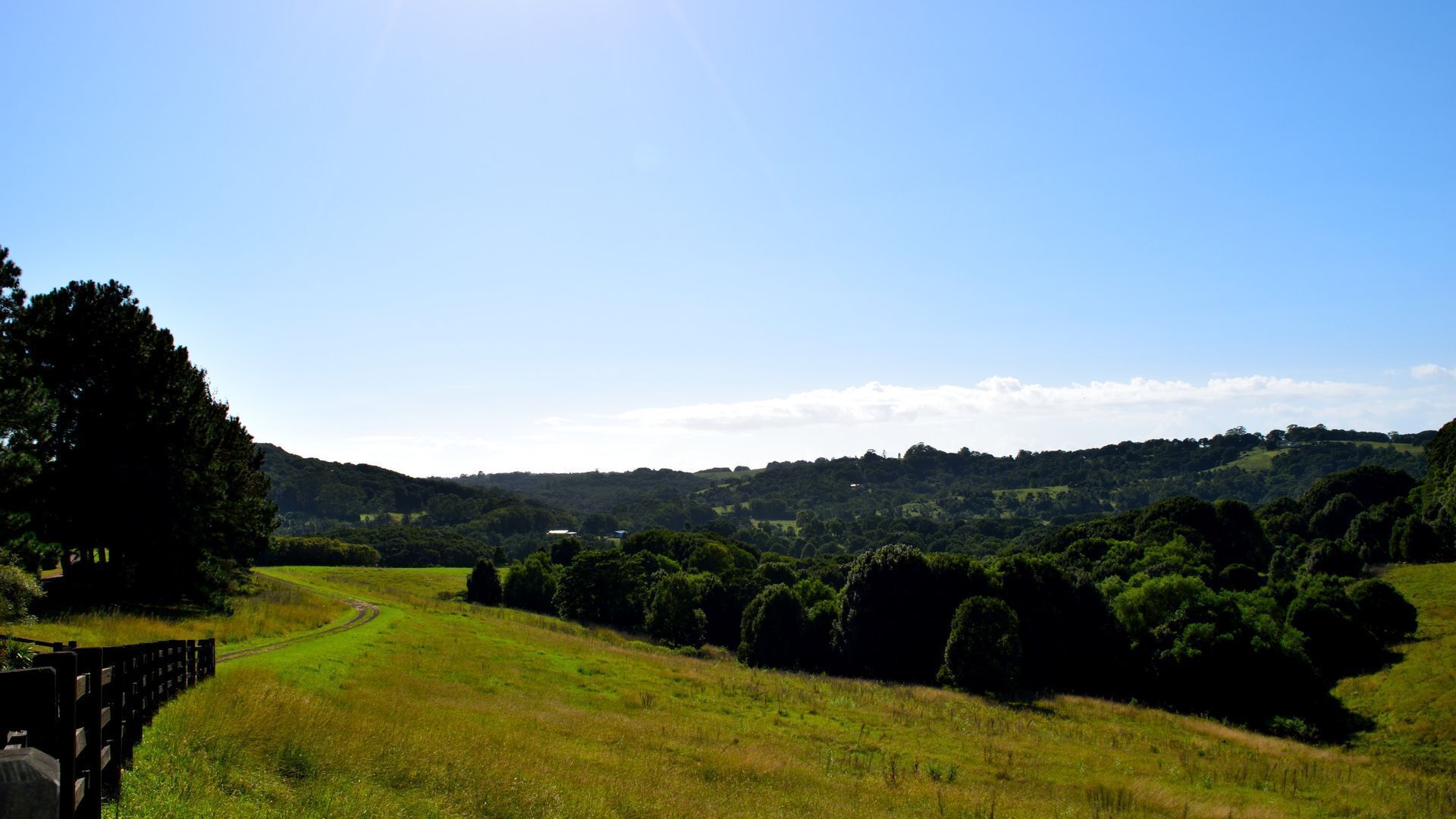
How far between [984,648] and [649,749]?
1297 inches

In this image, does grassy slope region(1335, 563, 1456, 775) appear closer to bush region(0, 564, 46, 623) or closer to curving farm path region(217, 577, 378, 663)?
curving farm path region(217, 577, 378, 663)

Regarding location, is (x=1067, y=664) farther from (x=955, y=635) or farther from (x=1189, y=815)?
(x=1189, y=815)

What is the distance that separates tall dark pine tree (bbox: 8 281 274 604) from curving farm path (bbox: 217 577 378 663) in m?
5.91

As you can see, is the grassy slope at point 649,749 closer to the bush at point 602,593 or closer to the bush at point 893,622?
the bush at point 893,622

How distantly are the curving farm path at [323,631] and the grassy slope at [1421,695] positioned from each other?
50.4 metres

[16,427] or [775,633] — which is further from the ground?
[16,427]

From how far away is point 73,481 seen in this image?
30.3 metres

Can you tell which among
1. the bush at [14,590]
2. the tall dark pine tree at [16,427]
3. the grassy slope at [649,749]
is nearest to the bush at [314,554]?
the grassy slope at [649,749]

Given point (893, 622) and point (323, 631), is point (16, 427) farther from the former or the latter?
point (893, 622)

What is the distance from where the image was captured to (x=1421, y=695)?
41594mm

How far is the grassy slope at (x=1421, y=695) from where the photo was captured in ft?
121

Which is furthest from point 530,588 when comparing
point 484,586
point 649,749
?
point 649,749

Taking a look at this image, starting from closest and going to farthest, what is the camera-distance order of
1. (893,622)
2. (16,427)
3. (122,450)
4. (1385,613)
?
(16,427), (122,450), (1385,613), (893,622)

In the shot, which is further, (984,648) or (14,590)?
(984,648)
